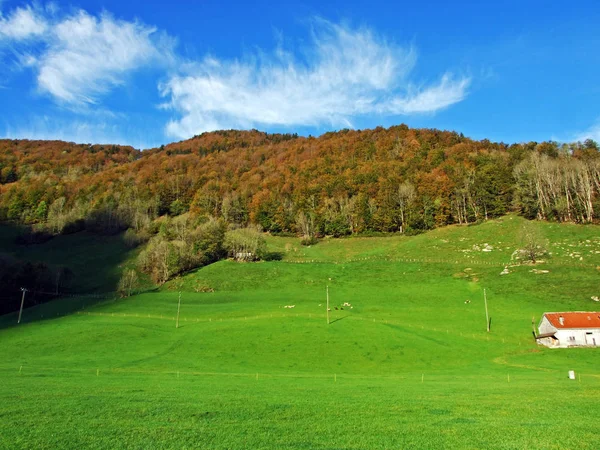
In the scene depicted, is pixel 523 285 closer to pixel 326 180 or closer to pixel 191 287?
pixel 191 287

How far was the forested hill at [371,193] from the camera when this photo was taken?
376ft

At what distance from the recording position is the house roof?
164 ft

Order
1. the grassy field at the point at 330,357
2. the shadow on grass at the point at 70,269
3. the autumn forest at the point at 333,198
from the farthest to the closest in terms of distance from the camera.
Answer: the autumn forest at the point at 333,198, the shadow on grass at the point at 70,269, the grassy field at the point at 330,357

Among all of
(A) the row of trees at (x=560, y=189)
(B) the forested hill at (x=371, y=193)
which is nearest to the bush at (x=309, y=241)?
(B) the forested hill at (x=371, y=193)

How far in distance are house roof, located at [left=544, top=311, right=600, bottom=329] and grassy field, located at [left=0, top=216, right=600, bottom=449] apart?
389 centimetres

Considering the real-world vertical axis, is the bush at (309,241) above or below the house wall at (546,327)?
above

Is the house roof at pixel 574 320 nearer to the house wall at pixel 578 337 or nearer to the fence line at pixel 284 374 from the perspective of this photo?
the house wall at pixel 578 337

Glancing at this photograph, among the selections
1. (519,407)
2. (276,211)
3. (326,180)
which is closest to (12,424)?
(519,407)

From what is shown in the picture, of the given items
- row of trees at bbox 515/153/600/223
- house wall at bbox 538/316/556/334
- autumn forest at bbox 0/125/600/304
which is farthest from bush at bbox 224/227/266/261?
row of trees at bbox 515/153/600/223

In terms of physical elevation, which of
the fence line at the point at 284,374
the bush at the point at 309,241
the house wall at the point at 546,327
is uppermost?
the bush at the point at 309,241

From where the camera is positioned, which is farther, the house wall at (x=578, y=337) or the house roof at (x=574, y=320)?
the house roof at (x=574, y=320)

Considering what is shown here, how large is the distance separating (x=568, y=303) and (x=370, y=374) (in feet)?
145

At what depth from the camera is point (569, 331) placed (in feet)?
162

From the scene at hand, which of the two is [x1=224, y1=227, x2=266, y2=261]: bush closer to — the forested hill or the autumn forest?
the autumn forest
